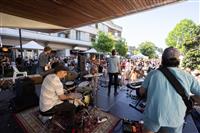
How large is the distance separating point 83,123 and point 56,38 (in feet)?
80.8

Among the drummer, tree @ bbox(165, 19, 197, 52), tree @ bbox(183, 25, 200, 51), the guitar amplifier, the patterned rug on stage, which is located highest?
tree @ bbox(165, 19, 197, 52)

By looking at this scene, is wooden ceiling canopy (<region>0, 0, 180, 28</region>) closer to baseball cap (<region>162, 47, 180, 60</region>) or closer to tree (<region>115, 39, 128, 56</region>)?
baseball cap (<region>162, 47, 180, 60</region>)

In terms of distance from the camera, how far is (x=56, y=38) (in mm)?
26281

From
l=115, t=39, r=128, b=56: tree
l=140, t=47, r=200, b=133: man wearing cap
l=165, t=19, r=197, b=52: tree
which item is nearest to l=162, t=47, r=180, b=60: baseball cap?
l=140, t=47, r=200, b=133: man wearing cap

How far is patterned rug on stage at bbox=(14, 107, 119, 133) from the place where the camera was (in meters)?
3.39

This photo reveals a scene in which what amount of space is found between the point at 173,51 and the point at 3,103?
217 inches


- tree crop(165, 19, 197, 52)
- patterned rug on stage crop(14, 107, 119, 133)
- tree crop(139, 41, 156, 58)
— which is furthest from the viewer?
tree crop(139, 41, 156, 58)

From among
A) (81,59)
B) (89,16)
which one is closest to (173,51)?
(89,16)

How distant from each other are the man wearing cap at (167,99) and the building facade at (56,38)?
16703 mm

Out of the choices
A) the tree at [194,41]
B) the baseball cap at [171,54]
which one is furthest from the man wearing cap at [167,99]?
the tree at [194,41]

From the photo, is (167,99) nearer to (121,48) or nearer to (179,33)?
(121,48)

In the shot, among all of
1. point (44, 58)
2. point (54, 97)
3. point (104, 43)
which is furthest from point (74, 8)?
point (104, 43)

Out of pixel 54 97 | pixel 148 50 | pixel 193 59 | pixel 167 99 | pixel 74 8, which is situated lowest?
pixel 54 97

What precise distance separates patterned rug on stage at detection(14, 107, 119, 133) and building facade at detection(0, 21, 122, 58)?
45.0 ft
